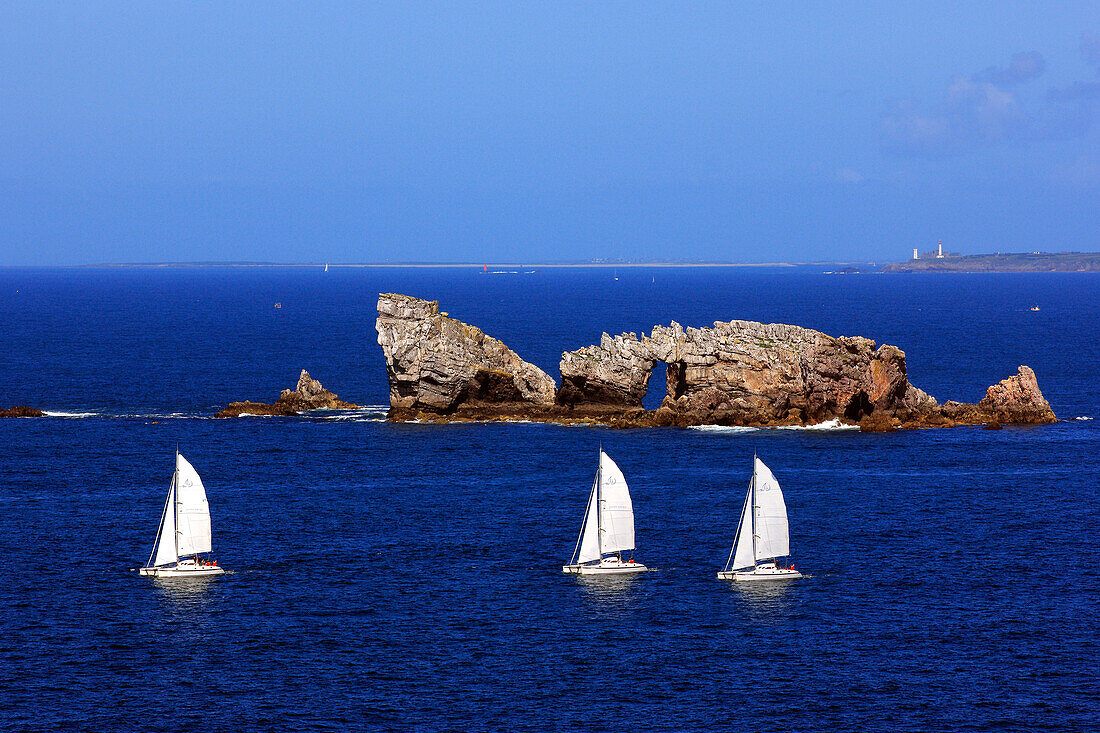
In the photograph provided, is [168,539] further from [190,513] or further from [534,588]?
[534,588]

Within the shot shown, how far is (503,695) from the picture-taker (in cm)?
5403

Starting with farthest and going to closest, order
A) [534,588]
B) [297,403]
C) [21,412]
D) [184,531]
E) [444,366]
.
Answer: [297,403] → [21,412] → [444,366] → [184,531] → [534,588]

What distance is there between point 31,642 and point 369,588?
16858mm

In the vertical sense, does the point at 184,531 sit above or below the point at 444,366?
below

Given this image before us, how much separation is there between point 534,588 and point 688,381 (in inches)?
2000

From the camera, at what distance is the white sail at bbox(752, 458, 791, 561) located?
223 ft

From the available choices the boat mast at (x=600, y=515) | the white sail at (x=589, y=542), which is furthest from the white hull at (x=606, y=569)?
the boat mast at (x=600, y=515)

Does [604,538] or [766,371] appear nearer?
[604,538]

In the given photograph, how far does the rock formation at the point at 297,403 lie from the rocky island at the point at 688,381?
1069 centimetres

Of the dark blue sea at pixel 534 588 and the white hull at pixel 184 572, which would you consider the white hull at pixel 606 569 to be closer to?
the dark blue sea at pixel 534 588

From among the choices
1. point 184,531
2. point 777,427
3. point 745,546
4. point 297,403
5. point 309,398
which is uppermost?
point 309,398

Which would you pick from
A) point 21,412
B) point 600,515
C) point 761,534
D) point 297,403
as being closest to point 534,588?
point 600,515

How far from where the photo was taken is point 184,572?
70062 mm

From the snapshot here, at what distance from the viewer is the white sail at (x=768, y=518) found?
223 ft
